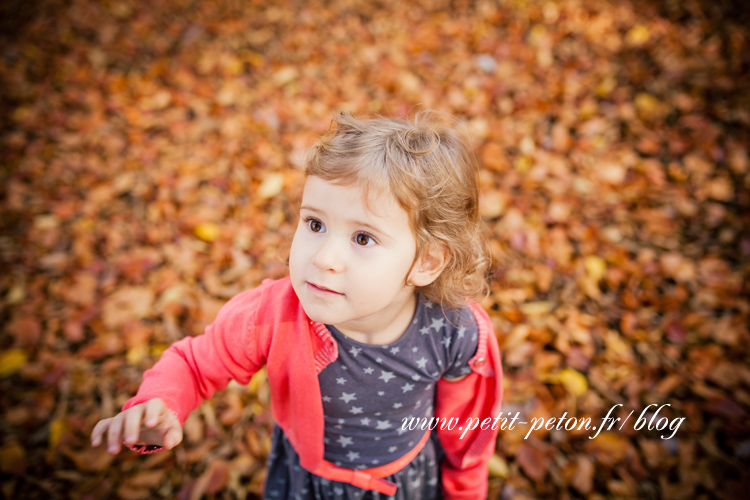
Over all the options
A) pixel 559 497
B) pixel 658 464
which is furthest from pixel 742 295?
pixel 559 497

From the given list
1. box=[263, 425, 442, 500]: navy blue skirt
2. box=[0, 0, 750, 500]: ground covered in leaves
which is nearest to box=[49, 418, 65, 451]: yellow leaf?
box=[0, 0, 750, 500]: ground covered in leaves

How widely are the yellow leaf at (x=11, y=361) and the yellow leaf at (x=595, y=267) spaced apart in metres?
3.17

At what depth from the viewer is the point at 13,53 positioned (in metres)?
3.60

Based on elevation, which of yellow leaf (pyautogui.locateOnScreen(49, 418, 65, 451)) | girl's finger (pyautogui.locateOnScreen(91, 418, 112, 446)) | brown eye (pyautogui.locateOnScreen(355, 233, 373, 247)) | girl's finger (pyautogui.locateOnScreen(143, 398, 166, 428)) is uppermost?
brown eye (pyautogui.locateOnScreen(355, 233, 373, 247))

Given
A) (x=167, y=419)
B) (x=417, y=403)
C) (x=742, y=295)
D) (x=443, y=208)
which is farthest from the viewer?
(x=742, y=295)

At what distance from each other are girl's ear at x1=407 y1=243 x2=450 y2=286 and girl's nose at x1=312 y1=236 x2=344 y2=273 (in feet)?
0.77

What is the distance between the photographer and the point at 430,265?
119cm

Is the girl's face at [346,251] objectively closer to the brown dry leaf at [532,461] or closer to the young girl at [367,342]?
the young girl at [367,342]

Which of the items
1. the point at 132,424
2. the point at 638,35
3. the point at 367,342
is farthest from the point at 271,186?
the point at 638,35

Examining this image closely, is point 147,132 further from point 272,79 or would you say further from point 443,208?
point 443,208

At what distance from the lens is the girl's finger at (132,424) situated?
0.94m

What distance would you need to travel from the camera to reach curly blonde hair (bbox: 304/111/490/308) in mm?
1033

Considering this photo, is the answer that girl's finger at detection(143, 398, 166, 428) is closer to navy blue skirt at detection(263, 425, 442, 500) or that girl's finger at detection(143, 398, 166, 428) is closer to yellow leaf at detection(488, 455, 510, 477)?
navy blue skirt at detection(263, 425, 442, 500)

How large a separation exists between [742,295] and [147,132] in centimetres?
407
